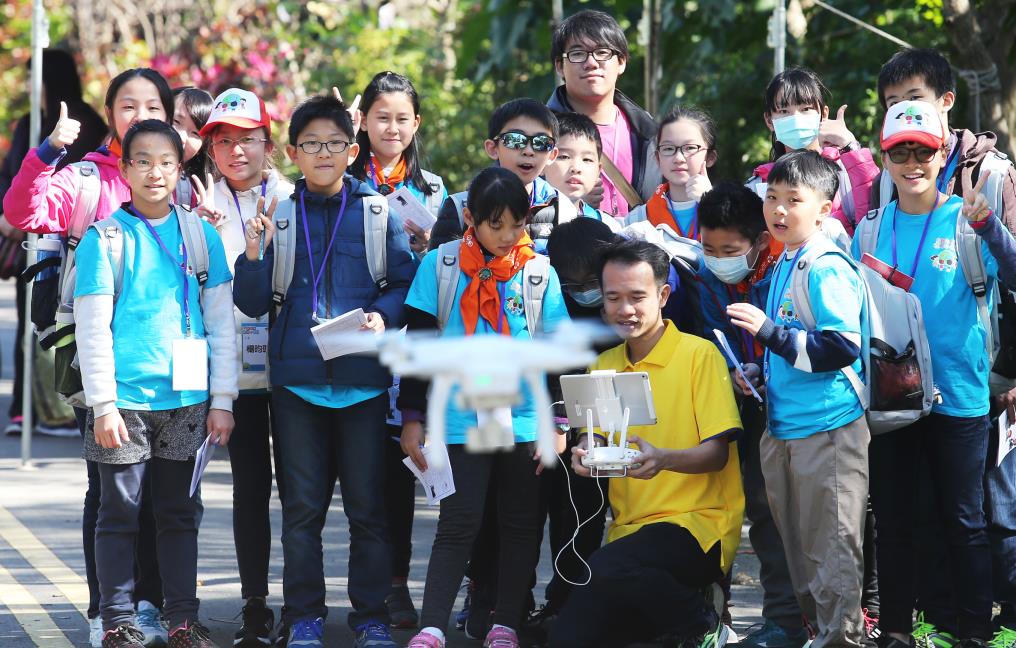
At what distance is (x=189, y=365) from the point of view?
5184mm

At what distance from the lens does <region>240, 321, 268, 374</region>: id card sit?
18.2ft

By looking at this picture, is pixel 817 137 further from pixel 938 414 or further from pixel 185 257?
pixel 185 257

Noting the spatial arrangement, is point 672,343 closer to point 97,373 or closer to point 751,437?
point 751,437

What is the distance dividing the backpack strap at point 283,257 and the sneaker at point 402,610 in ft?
4.62

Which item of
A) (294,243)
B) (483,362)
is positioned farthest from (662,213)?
(483,362)

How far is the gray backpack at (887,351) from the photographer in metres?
4.91

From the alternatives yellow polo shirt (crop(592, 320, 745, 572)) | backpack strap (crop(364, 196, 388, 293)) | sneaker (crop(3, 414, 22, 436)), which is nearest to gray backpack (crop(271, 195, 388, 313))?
backpack strap (crop(364, 196, 388, 293))

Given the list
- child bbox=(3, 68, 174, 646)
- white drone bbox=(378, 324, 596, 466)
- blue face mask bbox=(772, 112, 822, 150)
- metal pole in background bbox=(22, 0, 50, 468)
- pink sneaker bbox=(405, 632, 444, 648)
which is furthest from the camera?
metal pole in background bbox=(22, 0, 50, 468)

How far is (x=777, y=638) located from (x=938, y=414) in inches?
42.2

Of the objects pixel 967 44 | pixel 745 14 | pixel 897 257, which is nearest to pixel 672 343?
pixel 897 257

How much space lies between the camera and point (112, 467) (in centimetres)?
517

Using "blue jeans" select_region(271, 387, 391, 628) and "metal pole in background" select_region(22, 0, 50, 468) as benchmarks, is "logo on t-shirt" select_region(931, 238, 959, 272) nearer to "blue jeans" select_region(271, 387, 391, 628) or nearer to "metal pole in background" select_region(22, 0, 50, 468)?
"blue jeans" select_region(271, 387, 391, 628)

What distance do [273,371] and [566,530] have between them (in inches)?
52.8

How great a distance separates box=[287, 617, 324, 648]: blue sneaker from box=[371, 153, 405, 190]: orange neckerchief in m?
1.91
